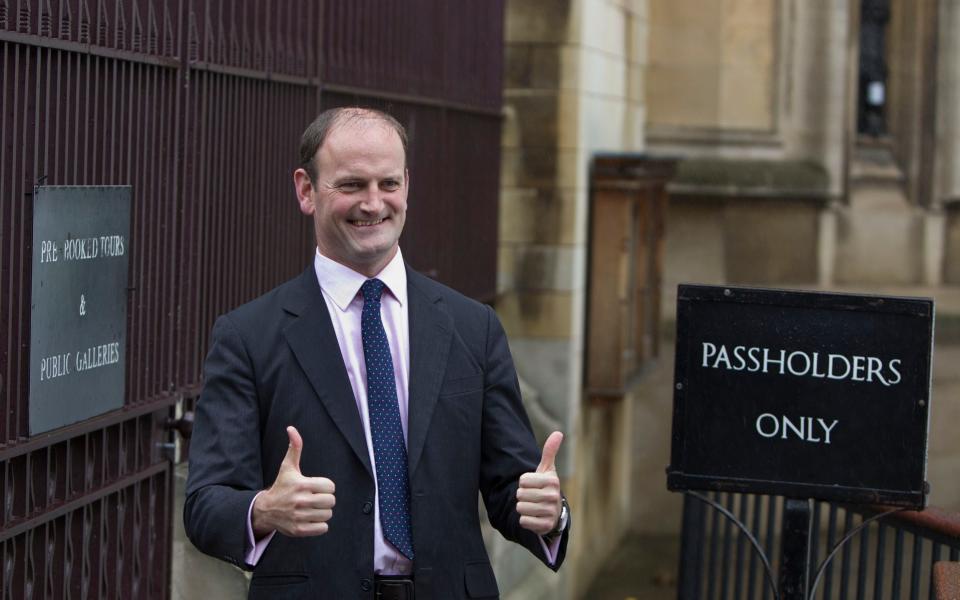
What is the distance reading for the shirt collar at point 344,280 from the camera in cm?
334

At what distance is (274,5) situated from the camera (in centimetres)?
604

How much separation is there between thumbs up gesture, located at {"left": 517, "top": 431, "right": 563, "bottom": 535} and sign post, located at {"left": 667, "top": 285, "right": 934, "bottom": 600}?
5.19ft

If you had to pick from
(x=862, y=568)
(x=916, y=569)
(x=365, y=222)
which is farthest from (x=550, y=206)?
(x=365, y=222)

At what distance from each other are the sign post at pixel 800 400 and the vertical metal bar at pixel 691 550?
1.12 metres

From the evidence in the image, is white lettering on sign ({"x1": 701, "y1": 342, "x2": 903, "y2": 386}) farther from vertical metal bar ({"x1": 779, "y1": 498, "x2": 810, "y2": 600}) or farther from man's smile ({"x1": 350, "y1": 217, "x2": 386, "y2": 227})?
man's smile ({"x1": 350, "y1": 217, "x2": 386, "y2": 227})

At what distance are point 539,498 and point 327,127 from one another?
2.76 ft

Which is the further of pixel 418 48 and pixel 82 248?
pixel 418 48

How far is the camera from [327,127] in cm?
329

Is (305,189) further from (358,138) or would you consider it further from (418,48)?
(418,48)

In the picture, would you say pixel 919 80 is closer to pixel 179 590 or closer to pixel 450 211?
pixel 450 211

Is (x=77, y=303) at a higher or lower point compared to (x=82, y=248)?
lower

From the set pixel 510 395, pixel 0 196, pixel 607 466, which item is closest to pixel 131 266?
pixel 0 196

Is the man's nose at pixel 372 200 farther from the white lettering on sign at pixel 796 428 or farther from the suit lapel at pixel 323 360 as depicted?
the white lettering on sign at pixel 796 428

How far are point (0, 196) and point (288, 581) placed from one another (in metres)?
1.37
